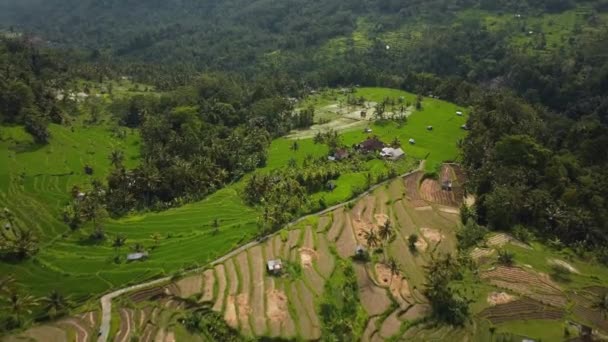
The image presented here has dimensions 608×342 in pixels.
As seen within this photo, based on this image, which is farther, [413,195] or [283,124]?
[283,124]

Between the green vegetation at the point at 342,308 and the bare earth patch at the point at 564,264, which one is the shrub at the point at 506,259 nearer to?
the bare earth patch at the point at 564,264

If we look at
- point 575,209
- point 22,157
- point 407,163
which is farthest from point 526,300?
point 22,157

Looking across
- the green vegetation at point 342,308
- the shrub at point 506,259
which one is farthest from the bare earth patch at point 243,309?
the shrub at point 506,259

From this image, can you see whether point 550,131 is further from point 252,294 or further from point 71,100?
point 71,100

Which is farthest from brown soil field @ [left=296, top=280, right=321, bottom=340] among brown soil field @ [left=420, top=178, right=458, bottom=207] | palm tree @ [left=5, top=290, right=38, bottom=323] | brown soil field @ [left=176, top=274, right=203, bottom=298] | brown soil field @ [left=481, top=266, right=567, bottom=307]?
brown soil field @ [left=420, top=178, right=458, bottom=207]

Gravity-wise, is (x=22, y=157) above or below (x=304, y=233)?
above

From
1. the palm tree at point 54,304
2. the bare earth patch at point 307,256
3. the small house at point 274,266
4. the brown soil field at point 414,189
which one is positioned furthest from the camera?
the brown soil field at point 414,189

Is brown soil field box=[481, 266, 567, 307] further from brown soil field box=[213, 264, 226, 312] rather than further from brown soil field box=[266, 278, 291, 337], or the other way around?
brown soil field box=[213, 264, 226, 312]
